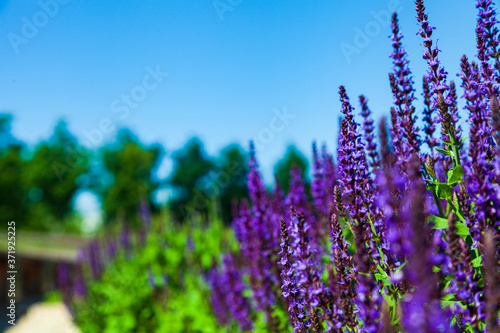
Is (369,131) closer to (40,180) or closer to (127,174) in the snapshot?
(40,180)

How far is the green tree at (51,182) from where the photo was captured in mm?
43594

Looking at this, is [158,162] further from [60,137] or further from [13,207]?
[13,207]

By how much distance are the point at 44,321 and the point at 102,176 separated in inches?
1583

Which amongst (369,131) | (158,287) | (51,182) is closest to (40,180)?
(51,182)

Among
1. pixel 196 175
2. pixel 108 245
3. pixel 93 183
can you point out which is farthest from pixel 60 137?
pixel 108 245

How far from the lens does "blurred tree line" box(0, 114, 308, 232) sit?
43.2 metres

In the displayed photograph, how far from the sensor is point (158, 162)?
2131 inches

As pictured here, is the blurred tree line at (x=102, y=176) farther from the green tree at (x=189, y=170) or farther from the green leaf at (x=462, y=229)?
the green leaf at (x=462, y=229)

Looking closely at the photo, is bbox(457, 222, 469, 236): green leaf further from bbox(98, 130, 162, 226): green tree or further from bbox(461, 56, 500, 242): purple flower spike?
bbox(98, 130, 162, 226): green tree

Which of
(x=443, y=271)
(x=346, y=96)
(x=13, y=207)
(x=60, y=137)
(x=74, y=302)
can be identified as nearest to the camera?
(x=443, y=271)

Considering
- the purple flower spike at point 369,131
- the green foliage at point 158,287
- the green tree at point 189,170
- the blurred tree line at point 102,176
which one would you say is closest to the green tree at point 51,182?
the blurred tree line at point 102,176

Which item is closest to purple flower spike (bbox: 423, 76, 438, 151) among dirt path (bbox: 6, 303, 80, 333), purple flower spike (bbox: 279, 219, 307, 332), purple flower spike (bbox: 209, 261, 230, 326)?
purple flower spike (bbox: 279, 219, 307, 332)

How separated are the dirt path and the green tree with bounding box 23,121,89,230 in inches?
1035

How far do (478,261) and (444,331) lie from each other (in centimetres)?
83
